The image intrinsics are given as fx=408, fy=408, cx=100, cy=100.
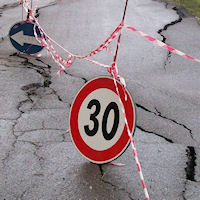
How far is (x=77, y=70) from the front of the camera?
264 inches

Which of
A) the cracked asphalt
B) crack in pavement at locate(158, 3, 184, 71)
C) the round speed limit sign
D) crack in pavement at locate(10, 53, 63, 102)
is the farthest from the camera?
crack in pavement at locate(158, 3, 184, 71)

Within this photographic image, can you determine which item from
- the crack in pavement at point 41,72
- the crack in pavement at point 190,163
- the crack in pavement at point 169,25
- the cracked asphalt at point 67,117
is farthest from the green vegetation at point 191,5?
the crack in pavement at point 190,163

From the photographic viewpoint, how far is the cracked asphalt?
365 cm

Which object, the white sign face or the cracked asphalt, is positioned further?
the cracked asphalt

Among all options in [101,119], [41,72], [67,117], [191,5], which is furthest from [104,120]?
[191,5]

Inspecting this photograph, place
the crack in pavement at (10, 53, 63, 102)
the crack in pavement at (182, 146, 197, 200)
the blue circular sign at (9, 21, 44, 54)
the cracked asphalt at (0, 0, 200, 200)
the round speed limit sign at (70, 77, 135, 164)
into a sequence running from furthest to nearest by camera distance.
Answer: the blue circular sign at (9, 21, 44, 54), the crack in pavement at (10, 53, 63, 102), the crack in pavement at (182, 146, 197, 200), the cracked asphalt at (0, 0, 200, 200), the round speed limit sign at (70, 77, 135, 164)

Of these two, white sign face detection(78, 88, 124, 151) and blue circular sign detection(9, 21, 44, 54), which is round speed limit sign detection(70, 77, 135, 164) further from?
blue circular sign detection(9, 21, 44, 54)

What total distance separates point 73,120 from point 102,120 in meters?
0.30

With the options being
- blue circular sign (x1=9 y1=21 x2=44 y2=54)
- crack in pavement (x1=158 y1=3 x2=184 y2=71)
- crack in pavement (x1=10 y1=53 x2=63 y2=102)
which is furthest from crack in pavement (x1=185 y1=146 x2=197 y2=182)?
blue circular sign (x1=9 y1=21 x2=44 y2=54)

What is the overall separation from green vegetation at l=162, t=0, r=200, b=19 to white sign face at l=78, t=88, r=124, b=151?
8398 mm

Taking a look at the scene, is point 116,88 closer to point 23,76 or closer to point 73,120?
point 73,120

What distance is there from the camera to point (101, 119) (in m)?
3.61

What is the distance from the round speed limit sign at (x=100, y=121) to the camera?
349 cm

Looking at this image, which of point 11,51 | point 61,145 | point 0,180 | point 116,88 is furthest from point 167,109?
point 11,51
